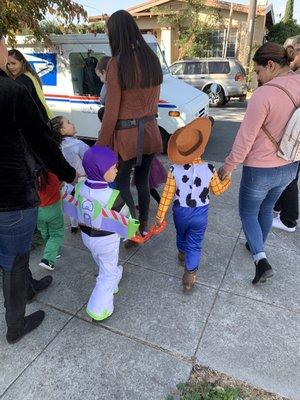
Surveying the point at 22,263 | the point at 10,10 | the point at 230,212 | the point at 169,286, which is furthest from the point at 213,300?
the point at 10,10

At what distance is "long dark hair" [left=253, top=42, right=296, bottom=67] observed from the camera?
2.39m

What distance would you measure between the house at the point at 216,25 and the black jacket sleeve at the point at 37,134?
18.5 metres

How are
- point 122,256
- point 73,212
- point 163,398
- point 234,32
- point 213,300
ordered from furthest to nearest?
1. point 234,32
2. point 122,256
3. point 213,300
4. point 73,212
5. point 163,398

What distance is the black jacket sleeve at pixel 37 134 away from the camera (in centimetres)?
169

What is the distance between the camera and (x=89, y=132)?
21.8ft

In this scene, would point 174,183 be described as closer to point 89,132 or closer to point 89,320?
point 89,320

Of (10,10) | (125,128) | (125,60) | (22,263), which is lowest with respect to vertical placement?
(22,263)

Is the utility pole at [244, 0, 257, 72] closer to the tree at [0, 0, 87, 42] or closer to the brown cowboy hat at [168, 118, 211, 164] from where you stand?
the tree at [0, 0, 87, 42]

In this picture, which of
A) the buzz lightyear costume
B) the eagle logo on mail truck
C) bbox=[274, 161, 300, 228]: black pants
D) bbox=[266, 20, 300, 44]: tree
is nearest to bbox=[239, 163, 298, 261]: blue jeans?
bbox=[274, 161, 300, 228]: black pants

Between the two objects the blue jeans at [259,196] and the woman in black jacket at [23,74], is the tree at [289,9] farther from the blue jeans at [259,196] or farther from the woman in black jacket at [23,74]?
the blue jeans at [259,196]

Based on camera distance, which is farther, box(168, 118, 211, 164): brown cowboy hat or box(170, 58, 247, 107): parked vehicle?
box(170, 58, 247, 107): parked vehicle

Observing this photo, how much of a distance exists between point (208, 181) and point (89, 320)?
4.45 ft

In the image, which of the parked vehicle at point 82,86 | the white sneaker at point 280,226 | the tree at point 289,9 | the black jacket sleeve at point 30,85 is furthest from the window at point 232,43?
the black jacket sleeve at point 30,85

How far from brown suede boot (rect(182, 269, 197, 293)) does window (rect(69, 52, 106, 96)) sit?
4.56m
